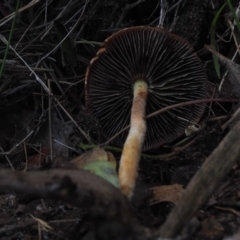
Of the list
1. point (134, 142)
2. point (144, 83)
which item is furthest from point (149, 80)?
point (134, 142)

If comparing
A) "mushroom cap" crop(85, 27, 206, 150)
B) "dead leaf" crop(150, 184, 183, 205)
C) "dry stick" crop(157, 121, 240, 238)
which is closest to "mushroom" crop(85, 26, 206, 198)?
"mushroom cap" crop(85, 27, 206, 150)

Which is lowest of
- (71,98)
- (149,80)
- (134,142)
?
(71,98)

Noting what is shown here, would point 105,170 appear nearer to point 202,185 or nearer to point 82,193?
point 82,193

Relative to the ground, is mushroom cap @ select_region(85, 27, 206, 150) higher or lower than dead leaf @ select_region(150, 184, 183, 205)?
higher

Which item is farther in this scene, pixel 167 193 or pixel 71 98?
pixel 71 98

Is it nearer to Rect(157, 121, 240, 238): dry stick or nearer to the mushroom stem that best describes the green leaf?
the mushroom stem

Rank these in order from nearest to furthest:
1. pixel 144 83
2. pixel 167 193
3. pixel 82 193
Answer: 1. pixel 82 193
2. pixel 167 193
3. pixel 144 83

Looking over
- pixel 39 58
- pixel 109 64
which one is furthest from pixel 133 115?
pixel 39 58
